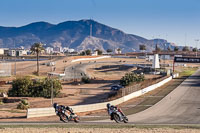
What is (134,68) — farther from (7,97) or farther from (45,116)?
(45,116)

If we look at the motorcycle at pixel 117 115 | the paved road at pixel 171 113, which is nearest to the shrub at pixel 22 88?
the paved road at pixel 171 113

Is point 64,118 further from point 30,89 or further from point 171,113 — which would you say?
point 30,89

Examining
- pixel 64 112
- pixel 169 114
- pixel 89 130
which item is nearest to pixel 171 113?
pixel 169 114

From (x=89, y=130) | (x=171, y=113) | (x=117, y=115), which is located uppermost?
(x=117, y=115)

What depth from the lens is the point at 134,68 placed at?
14138 centimetres

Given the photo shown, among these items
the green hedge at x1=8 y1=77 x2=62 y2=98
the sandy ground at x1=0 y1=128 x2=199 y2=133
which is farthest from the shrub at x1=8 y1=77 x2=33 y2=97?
the sandy ground at x1=0 y1=128 x2=199 y2=133

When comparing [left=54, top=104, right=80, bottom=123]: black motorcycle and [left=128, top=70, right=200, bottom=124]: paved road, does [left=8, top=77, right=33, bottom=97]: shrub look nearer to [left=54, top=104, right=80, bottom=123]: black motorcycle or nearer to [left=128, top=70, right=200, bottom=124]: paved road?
[left=128, top=70, right=200, bottom=124]: paved road

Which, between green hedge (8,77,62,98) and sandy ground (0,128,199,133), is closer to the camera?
sandy ground (0,128,199,133)

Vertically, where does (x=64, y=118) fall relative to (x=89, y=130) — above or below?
above

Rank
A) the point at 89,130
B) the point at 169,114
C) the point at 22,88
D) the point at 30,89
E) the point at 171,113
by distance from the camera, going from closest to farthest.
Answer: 1. the point at 89,130
2. the point at 169,114
3. the point at 171,113
4. the point at 22,88
5. the point at 30,89

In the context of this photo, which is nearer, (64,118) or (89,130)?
(89,130)

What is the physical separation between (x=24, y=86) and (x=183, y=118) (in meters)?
33.8

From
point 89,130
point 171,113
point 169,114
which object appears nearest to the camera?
point 89,130

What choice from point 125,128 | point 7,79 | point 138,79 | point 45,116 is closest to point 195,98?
point 138,79
